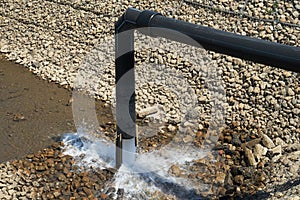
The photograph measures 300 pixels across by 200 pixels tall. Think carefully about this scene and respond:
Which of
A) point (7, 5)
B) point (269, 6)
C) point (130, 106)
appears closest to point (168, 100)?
point (130, 106)

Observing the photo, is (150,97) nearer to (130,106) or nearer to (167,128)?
(167,128)

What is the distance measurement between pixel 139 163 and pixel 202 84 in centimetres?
150

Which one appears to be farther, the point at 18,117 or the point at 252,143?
the point at 18,117

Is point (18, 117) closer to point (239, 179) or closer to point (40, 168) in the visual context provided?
point (40, 168)

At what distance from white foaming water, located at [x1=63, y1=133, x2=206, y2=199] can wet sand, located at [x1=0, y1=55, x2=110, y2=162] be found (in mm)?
344

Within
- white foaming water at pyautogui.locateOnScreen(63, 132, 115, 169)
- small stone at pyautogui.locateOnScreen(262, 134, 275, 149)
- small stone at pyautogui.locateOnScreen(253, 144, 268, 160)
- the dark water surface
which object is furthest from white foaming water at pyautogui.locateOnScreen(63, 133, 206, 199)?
small stone at pyautogui.locateOnScreen(262, 134, 275, 149)

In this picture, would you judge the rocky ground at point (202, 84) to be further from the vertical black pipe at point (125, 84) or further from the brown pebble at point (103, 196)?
the vertical black pipe at point (125, 84)

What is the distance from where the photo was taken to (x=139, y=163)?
204 inches

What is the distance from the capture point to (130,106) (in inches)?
186

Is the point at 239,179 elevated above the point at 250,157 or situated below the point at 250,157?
below

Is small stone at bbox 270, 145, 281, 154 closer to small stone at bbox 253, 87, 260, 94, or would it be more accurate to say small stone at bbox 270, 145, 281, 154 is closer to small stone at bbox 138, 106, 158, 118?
small stone at bbox 253, 87, 260, 94

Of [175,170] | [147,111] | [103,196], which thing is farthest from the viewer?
[147,111]

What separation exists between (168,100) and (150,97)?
270 mm

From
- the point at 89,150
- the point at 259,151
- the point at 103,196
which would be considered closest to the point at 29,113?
the point at 89,150
